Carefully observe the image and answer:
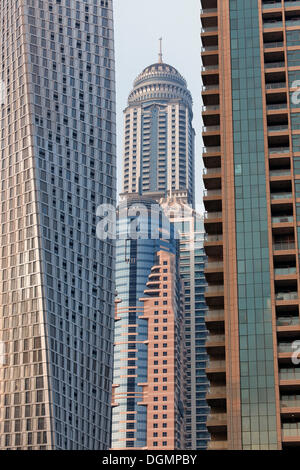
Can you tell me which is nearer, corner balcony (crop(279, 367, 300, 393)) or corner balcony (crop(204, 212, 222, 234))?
corner balcony (crop(279, 367, 300, 393))

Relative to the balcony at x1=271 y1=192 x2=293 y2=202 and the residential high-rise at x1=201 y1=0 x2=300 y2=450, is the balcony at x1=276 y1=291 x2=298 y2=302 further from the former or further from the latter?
the balcony at x1=271 y1=192 x2=293 y2=202

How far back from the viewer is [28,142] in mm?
179250

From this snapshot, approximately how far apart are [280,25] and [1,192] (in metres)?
84.2

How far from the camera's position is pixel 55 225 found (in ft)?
579

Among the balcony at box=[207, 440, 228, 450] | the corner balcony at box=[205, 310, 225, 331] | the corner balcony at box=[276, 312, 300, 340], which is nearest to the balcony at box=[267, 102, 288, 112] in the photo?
the corner balcony at box=[205, 310, 225, 331]

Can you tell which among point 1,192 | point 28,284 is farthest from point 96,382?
point 1,192

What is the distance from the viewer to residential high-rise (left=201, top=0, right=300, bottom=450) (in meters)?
99.1

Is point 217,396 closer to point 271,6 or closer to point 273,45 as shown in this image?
point 273,45

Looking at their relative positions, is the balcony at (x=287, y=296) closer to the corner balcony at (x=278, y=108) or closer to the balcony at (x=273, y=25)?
the corner balcony at (x=278, y=108)

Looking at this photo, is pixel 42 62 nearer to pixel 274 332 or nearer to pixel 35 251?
pixel 35 251

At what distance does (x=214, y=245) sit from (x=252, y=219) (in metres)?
5.68

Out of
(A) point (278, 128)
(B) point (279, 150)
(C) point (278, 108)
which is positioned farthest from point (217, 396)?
(C) point (278, 108)

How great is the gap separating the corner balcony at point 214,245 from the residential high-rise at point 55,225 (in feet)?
205

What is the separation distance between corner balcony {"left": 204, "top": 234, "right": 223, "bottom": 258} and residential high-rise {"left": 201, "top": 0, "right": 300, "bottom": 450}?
13 cm
